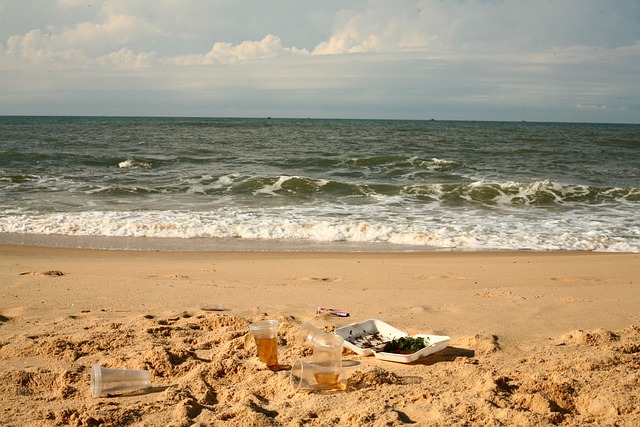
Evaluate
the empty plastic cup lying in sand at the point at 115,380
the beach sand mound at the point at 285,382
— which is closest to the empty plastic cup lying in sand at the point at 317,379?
the beach sand mound at the point at 285,382

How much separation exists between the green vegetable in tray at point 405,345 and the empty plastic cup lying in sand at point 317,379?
2.08 feet

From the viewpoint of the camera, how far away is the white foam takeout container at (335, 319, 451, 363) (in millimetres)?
3930

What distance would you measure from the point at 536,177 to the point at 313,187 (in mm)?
7670

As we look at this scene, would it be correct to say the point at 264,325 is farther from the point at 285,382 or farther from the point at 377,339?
the point at 377,339

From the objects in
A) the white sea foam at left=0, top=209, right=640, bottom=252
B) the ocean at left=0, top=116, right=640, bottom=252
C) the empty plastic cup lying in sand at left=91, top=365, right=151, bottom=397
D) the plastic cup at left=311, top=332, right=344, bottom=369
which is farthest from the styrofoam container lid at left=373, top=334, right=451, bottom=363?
the white sea foam at left=0, top=209, right=640, bottom=252

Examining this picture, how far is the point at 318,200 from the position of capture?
1397 centimetres

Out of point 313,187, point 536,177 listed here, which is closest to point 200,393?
point 313,187

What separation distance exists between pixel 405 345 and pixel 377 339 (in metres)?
0.33

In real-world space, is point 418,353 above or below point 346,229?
above

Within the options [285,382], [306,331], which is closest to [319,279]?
[306,331]

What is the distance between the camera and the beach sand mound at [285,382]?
310 centimetres

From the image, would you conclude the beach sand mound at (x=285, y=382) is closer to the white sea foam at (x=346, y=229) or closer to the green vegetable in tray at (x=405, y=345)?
the green vegetable in tray at (x=405, y=345)

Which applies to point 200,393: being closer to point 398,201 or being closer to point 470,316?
point 470,316

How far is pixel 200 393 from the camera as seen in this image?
11.2 ft
